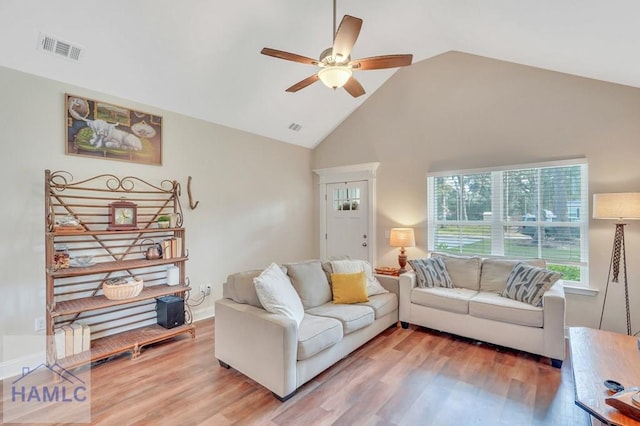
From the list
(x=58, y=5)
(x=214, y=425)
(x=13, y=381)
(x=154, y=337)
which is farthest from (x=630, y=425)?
(x=58, y=5)

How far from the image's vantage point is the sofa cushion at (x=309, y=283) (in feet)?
10.0

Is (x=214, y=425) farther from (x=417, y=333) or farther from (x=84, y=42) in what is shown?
(x=84, y=42)

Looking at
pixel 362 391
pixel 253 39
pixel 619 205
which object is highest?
pixel 253 39

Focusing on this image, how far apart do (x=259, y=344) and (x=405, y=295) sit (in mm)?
1969

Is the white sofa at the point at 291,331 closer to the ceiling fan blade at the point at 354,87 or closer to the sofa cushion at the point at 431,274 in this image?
the sofa cushion at the point at 431,274

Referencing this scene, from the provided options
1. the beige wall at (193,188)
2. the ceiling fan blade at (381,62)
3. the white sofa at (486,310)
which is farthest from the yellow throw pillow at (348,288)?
the ceiling fan blade at (381,62)

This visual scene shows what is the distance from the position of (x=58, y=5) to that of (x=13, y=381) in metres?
3.08

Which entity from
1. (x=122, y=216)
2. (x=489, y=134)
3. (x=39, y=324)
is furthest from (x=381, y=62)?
(x=39, y=324)

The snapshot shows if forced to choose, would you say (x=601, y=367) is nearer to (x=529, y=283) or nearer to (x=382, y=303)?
(x=529, y=283)

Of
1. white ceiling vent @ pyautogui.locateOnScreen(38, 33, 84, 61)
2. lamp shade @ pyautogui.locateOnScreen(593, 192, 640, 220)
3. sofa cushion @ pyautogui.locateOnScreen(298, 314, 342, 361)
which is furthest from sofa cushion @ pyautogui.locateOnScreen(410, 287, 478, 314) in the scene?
white ceiling vent @ pyautogui.locateOnScreen(38, 33, 84, 61)

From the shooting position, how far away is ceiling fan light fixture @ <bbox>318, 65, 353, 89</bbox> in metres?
2.33

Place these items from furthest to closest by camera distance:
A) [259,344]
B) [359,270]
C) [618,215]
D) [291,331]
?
[359,270] < [618,215] < [259,344] < [291,331]

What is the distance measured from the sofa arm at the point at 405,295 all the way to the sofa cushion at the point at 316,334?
1272 millimetres

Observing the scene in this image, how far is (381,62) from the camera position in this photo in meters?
2.43
